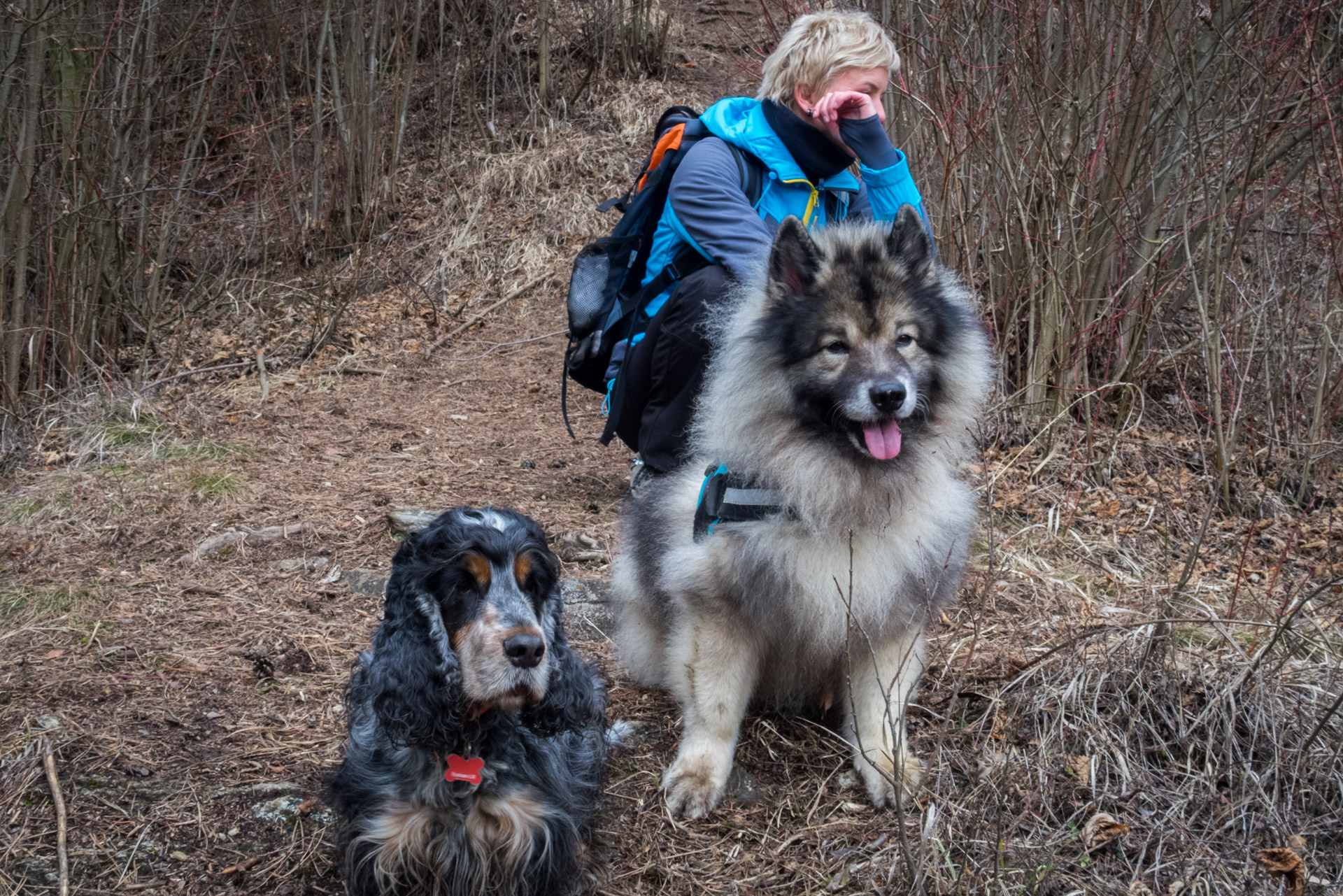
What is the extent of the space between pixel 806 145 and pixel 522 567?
238 centimetres

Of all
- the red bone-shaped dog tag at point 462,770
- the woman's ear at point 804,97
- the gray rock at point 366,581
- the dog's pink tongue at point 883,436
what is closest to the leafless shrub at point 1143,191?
the woman's ear at point 804,97

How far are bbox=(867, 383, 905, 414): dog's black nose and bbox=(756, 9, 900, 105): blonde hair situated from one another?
1.70 metres

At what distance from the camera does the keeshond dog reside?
9.44ft

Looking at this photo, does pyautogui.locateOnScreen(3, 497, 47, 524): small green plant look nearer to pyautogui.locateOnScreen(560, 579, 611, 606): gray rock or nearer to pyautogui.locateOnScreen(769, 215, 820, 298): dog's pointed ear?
pyautogui.locateOnScreen(560, 579, 611, 606): gray rock

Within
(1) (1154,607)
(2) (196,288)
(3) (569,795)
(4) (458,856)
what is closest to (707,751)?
(3) (569,795)

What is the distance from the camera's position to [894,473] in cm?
300

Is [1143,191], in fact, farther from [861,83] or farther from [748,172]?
[748,172]

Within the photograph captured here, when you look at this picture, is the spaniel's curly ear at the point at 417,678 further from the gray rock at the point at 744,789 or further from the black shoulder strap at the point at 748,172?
the black shoulder strap at the point at 748,172

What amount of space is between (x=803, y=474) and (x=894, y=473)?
0.91 ft

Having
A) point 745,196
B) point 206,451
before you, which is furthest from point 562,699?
point 206,451

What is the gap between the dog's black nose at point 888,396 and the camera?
2.77 metres

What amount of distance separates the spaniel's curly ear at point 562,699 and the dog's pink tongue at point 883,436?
1.03 meters

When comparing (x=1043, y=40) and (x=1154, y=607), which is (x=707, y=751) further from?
(x=1043, y=40)

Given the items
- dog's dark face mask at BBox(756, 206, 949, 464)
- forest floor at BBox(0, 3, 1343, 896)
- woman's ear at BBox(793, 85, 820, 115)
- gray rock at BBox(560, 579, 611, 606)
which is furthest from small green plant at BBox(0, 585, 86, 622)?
woman's ear at BBox(793, 85, 820, 115)
